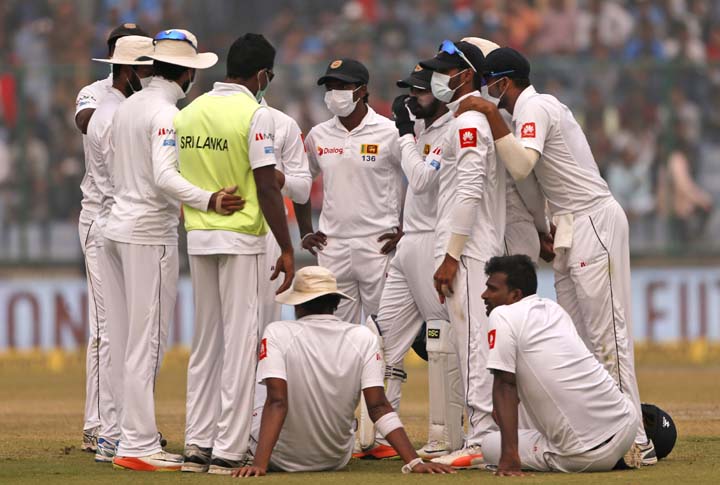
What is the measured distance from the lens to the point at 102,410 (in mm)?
8578

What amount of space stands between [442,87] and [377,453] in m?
2.20

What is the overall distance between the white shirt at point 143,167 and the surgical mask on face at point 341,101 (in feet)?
4.10

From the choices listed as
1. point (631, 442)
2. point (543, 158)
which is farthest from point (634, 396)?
point (543, 158)

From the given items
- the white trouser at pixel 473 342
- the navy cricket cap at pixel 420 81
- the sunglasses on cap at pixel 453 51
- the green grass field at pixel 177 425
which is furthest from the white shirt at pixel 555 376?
the navy cricket cap at pixel 420 81

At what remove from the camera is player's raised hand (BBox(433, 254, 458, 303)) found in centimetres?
772

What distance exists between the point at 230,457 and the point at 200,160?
1.54 m

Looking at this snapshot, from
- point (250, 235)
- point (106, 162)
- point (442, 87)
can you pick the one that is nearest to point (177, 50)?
point (106, 162)

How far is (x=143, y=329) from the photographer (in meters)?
7.84

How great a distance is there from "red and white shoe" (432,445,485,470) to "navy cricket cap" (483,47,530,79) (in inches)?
79.8

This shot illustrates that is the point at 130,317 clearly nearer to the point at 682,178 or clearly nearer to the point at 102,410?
the point at 102,410

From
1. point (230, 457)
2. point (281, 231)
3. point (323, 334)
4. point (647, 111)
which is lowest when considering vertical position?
point (230, 457)

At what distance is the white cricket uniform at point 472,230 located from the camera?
7.63 metres

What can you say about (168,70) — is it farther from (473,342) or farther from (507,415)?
(507,415)

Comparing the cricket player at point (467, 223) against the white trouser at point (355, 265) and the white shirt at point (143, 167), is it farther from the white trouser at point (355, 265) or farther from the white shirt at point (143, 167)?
the white shirt at point (143, 167)
